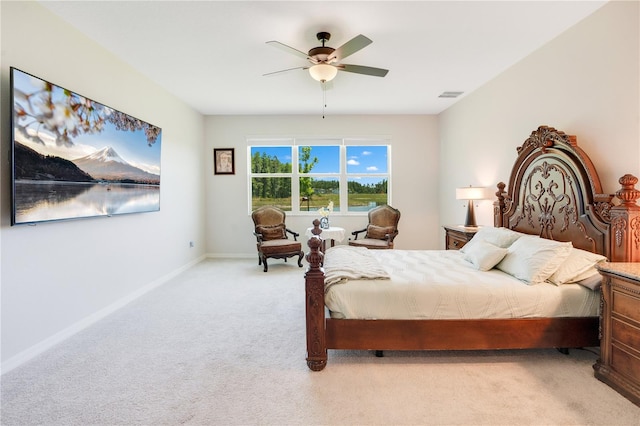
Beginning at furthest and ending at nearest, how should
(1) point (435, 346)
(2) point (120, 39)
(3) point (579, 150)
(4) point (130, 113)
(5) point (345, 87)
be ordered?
(5) point (345, 87)
(4) point (130, 113)
(2) point (120, 39)
(3) point (579, 150)
(1) point (435, 346)

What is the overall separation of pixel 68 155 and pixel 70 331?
163 cm

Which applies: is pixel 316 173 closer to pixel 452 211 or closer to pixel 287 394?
pixel 452 211

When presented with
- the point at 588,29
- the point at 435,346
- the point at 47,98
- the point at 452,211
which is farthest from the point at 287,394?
the point at 452,211

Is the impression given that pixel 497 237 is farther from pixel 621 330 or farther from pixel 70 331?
pixel 70 331

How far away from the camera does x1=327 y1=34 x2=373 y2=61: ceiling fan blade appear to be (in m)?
2.63

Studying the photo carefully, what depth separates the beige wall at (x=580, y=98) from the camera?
2574 millimetres

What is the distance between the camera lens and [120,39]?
3.29m

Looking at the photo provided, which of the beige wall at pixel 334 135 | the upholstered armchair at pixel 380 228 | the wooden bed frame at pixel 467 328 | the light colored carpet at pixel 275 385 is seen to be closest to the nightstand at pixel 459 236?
the upholstered armchair at pixel 380 228

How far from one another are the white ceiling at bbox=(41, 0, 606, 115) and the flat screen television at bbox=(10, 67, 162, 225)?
31.1 inches

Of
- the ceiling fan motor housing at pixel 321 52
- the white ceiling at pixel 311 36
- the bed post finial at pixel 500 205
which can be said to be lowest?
the bed post finial at pixel 500 205

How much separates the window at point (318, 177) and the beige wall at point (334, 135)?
0.74 feet

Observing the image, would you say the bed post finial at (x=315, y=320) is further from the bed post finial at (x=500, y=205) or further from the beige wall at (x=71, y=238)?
the bed post finial at (x=500, y=205)

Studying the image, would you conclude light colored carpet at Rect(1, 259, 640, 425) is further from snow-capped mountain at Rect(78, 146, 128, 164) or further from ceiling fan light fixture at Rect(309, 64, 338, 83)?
ceiling fan light fixture at Rect(309, 64, 338, 83)

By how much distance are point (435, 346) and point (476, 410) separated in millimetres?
525
